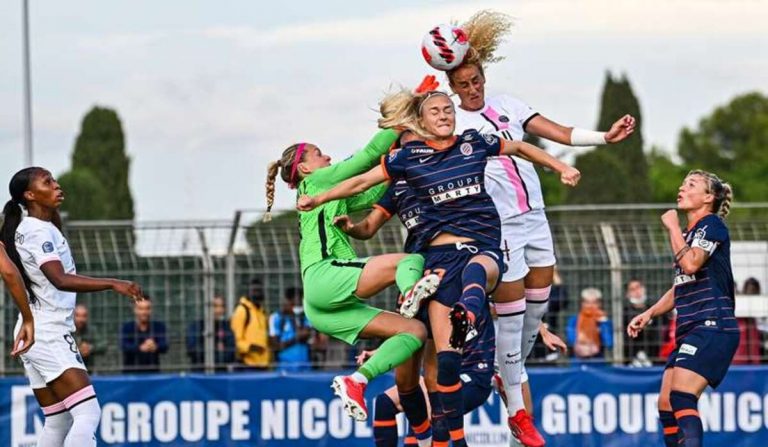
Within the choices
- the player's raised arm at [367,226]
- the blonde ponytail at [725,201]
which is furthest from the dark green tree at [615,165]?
the player's raised arm at [367,226]

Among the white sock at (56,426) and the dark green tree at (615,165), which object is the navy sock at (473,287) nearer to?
the white sock at (56,426)

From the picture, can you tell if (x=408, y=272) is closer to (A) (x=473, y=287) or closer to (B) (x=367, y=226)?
(A) (x=473, y=287)

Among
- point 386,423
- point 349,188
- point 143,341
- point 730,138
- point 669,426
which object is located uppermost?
Result: point 730,138

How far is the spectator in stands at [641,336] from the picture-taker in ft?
52.8

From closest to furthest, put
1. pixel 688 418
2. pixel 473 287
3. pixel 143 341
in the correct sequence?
pixel 473 287 < pixel 688 418 < pixel 143 341

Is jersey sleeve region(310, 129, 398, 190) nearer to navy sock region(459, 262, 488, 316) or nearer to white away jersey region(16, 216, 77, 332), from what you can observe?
navy sock region(459, 262, 488, 316)

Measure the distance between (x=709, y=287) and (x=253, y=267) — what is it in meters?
6.53

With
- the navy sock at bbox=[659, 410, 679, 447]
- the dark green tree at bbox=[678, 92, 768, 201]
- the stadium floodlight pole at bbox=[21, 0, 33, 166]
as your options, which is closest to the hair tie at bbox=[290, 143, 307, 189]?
the navy sock at bbox=[659, 410, 679, 447]

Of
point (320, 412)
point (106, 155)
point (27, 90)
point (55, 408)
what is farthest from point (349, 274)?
point (106, 155)

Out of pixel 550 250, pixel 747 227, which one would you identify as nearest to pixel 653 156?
pixel 747 227

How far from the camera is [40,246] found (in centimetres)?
1039

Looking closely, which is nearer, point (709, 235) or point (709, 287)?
point (709, 235)

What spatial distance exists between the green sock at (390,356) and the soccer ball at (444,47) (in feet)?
6.29

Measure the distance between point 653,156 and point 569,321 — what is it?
7034 cm
